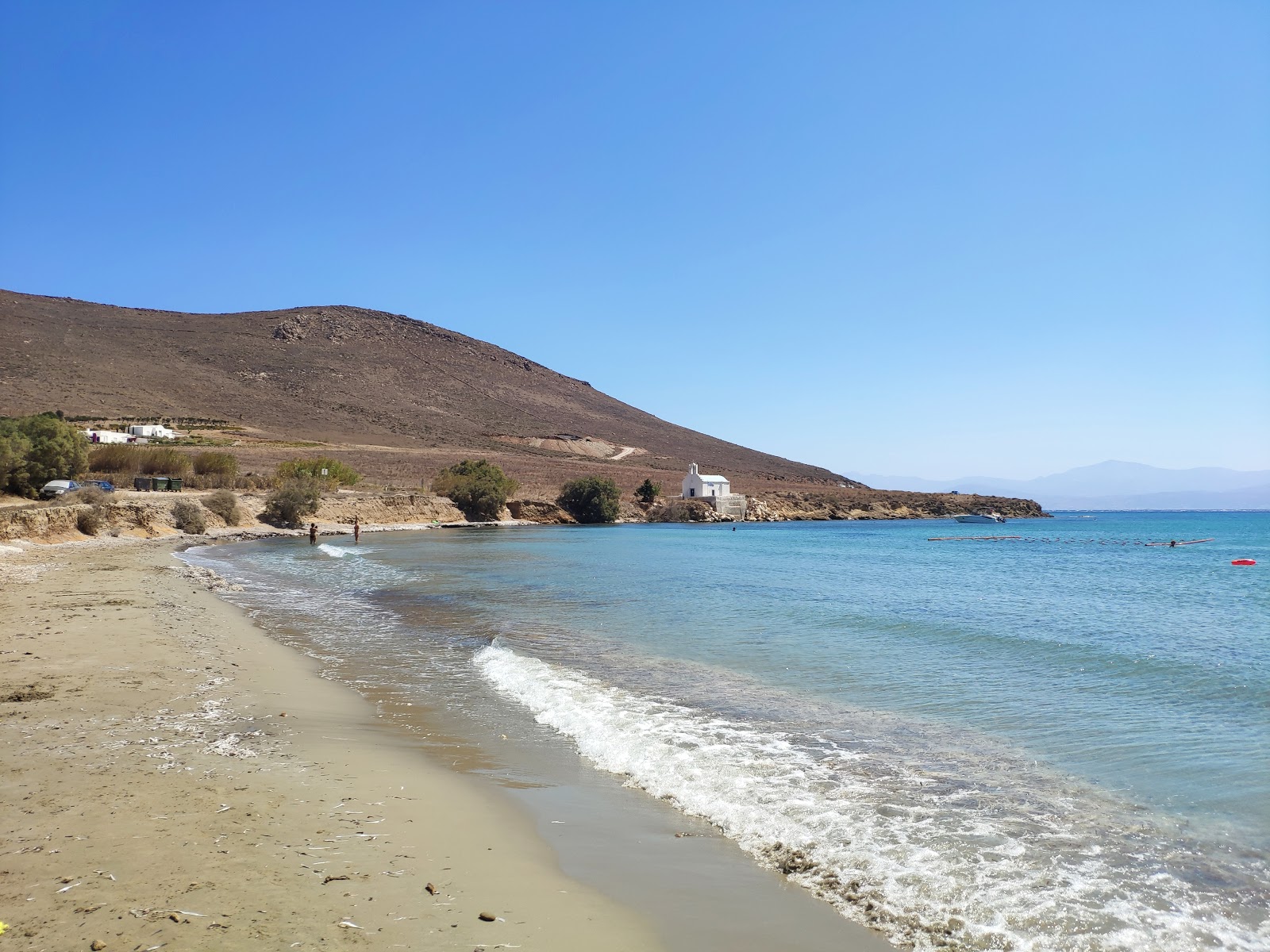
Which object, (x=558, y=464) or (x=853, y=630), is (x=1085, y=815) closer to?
(x=853, y=630)

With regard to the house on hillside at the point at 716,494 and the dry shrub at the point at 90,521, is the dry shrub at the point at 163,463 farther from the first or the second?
the house on hillside at the point at 716,494

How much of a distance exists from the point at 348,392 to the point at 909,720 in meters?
128

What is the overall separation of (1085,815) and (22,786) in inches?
331

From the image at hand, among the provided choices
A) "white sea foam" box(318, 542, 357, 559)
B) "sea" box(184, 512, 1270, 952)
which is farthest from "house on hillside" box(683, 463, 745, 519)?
"sea" box(184, 512, 1270, 952)

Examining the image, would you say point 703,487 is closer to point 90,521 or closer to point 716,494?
point 716,494

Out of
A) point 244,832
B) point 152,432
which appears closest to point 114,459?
point 152,432

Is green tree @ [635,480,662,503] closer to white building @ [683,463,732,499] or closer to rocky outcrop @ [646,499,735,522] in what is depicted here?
rocky outcrop @ [646,499,735,522]

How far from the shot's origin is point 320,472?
216ft

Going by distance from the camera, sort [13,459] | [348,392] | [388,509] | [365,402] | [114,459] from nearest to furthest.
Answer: [13,459]
[114,459]
[388,509]
[365,402]
[348,392]

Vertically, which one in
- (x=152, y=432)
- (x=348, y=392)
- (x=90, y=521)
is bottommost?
(x=90, y=521)

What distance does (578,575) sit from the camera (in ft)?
94.0

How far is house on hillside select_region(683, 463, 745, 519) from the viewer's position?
97938 millimetres

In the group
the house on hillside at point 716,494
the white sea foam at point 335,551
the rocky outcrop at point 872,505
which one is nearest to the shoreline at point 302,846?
the white sea foam at point 335,551

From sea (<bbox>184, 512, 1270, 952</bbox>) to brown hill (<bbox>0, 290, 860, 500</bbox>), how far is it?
66.1 meters
